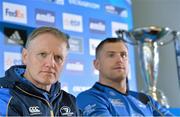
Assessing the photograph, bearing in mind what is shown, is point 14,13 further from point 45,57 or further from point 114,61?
point 45,57

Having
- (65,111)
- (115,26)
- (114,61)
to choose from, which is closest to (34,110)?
(65,111)

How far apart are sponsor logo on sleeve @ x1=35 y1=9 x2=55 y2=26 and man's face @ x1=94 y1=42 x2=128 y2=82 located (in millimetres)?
965

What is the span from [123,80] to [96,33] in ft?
4.09

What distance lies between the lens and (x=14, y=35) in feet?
8.04

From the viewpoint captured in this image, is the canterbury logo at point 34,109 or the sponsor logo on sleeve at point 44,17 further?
the sponsor logo on sleeve at point 44,17

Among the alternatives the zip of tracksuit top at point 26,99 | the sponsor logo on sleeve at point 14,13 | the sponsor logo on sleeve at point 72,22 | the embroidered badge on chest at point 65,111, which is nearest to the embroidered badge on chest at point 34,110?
the zip of tracksuit top at point 26,99

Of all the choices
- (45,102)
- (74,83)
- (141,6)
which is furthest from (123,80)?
(141,6)

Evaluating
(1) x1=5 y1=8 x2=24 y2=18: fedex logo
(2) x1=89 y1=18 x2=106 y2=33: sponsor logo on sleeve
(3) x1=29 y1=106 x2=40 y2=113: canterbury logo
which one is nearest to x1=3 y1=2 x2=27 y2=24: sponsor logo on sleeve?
(1) x1=5 y1=8 x2=24 y2=18: fedex logo

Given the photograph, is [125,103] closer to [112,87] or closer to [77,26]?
[112,87]

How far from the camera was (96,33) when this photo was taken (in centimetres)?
303

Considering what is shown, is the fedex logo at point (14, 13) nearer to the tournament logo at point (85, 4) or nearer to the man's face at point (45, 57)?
the tournament logo at point (85, 4)

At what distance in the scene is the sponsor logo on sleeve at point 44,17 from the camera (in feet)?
8.71

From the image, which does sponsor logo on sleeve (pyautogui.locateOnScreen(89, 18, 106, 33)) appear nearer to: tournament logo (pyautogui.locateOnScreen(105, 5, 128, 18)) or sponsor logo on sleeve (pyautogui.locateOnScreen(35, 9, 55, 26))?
tournament logo (pyautogui.locateOnScreen(105, 5, 128, 18))

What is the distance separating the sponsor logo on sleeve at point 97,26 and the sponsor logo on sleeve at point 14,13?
0.63 metres
